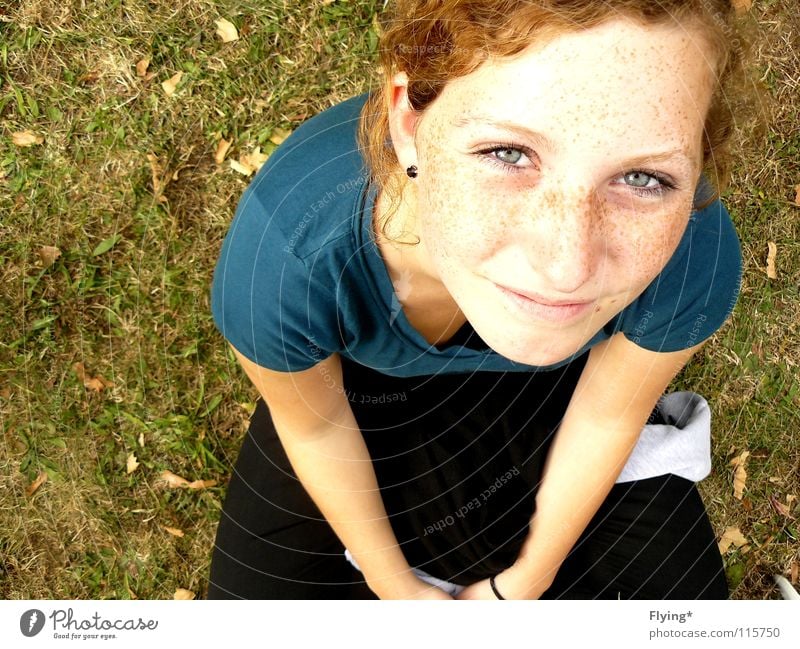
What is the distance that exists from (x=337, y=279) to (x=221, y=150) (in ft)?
2.09

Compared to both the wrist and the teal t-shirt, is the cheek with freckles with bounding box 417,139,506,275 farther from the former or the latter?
the wrist

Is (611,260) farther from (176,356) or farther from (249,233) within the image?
(176,356)

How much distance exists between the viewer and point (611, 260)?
1.83 ft

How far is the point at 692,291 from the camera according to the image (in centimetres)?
79

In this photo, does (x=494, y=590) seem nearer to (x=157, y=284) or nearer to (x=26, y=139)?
(x=157, y=284)

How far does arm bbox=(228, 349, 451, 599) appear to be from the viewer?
2.86ft

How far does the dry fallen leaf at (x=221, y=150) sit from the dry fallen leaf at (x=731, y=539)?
3.73 ft

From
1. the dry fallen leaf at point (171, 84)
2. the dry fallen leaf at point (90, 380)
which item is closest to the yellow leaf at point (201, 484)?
the dry fallen leaf at point (90, 380)

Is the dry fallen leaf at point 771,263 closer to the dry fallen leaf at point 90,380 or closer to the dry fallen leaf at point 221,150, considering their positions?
the dry fallen leaf at point 221,150

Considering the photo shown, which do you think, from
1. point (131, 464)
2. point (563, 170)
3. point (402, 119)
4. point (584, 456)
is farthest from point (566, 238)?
point (131, 464)

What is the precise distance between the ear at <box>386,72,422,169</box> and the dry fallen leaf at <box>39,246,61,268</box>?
0.64 metres

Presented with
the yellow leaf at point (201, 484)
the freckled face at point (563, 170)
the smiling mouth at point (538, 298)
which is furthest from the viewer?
the yellow leaf at point (201, 484)

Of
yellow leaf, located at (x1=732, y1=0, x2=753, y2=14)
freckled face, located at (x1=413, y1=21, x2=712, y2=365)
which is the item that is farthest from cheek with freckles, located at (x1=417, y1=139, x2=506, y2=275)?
yellow leaf, located at (x1=732, y1=0, x2=753, y2=14)

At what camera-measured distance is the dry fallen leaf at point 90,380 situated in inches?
42.7
